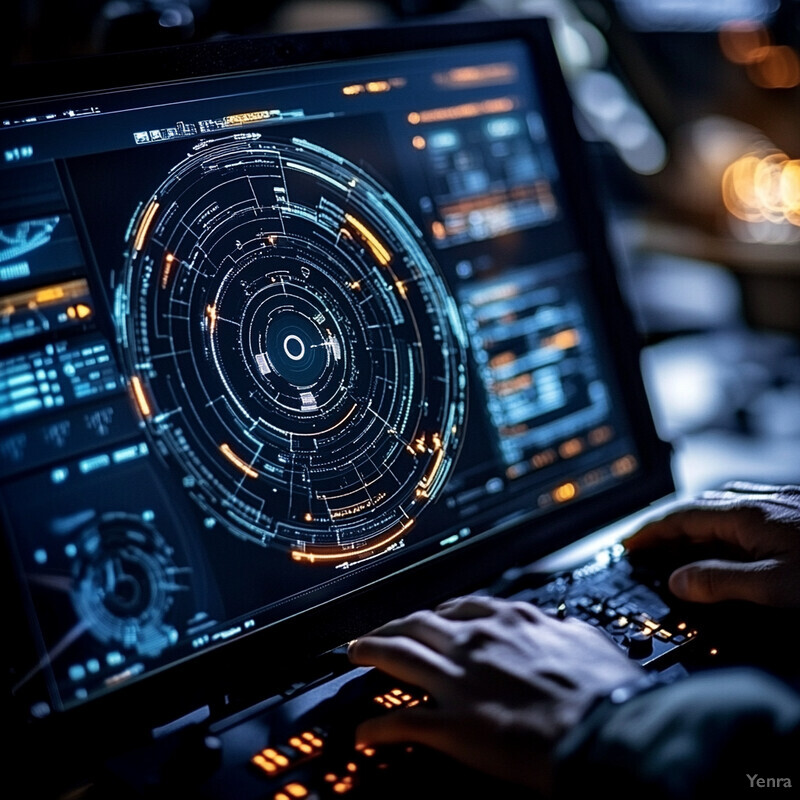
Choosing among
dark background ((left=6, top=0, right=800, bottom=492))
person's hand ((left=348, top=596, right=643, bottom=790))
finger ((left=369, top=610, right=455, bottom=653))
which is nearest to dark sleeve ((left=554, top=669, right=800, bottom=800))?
person's hand ((left=348, top=596, right=643, bottom=790))

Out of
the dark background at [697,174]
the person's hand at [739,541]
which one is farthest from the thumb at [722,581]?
the dark background at [697,174]

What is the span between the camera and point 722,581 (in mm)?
765

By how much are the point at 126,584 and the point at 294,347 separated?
0.21 meters

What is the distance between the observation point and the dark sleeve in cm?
50

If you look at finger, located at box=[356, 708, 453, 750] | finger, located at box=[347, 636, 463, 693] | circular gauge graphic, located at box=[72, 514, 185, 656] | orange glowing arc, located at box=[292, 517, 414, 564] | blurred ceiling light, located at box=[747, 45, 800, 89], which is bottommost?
finger, located at box=[356, 708, 453, 750]

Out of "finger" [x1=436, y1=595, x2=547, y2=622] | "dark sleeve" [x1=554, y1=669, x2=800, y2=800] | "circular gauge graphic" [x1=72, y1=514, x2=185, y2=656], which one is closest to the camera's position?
"dark sleeve" [x1=554, y1=669, x2=800, y2=800]

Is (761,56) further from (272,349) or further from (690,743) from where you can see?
(690,743)

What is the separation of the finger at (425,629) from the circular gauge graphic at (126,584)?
0.16 meters

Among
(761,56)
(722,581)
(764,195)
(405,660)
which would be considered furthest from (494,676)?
(761,56)

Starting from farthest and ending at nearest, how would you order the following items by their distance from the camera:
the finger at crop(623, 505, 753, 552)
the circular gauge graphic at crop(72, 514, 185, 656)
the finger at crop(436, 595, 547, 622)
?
1. the finger at crop(623, 505, 753, 552)
2. the finger at crop(436, 595, 547, 622)
3. the circular gauge graphic at crop(72, 514, 185, 656)

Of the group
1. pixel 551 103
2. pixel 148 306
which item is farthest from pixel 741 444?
pixel 148 306

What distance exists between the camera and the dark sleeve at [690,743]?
1.63 feet

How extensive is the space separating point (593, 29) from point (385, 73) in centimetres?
156

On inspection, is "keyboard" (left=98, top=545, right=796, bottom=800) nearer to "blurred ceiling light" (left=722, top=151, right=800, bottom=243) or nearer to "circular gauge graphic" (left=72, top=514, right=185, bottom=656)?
"circular gauge graphic" (left=72, top=514, right=185, bottom=656)
